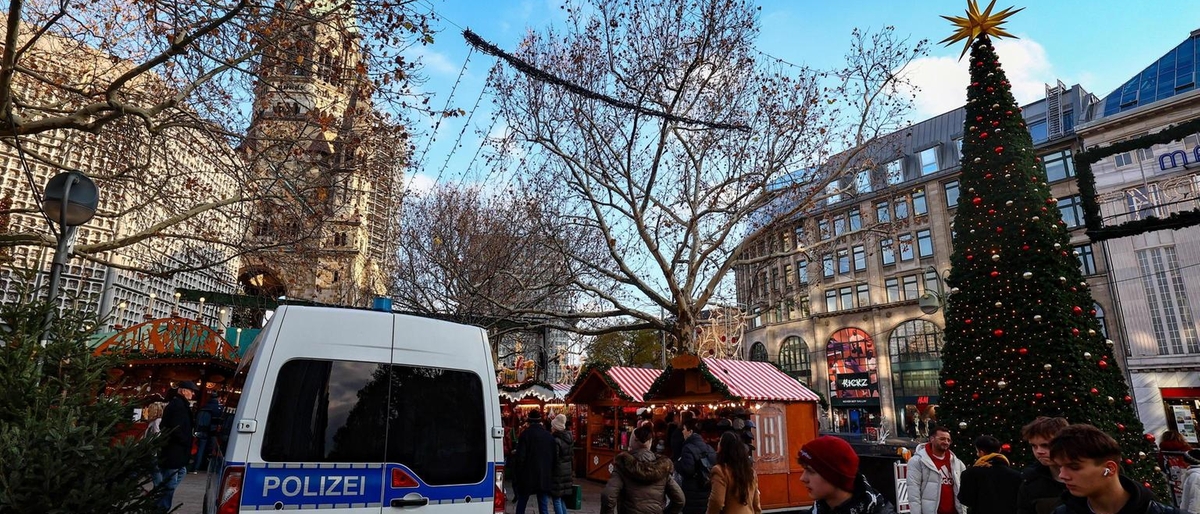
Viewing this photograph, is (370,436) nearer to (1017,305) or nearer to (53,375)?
(53,375)

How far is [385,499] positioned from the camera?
4051 millimetres

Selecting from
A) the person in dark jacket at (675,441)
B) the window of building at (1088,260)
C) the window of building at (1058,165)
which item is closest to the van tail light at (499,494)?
the person in dark jacket at (675,441)

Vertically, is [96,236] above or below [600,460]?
above

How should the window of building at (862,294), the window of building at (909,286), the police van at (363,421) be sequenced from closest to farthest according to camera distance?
the police van at (363,421)
the window of building at (909,286)
the window of building at (862,294)

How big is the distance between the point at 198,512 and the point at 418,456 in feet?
22.0

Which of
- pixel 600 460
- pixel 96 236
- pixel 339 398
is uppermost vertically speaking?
pixel 96 236

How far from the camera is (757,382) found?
1229 centimetres

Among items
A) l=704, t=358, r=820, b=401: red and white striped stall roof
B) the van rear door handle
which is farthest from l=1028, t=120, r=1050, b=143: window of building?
the van rear door handle

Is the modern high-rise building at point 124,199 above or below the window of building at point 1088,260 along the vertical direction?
below

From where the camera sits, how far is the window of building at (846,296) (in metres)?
41.3

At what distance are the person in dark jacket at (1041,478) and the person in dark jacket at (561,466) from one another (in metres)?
5.58

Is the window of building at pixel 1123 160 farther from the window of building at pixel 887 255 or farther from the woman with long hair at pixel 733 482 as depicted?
the woman with long hair at pixel 733 482

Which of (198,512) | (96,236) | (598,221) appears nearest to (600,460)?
(598,221)

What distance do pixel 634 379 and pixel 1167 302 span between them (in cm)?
2419
